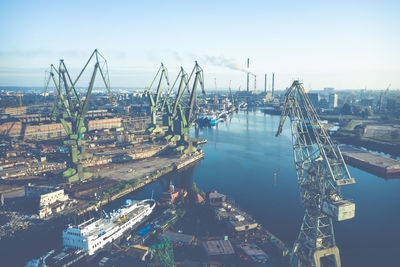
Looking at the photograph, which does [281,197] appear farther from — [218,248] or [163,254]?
[163,254]

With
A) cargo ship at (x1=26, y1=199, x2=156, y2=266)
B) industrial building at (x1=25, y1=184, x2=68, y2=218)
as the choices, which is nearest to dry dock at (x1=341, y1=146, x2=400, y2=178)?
cargo ship at (x1=26, y1=199, x2=156, y2=266)

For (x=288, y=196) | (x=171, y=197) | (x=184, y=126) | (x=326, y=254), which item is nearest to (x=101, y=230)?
(x=171, y=197)

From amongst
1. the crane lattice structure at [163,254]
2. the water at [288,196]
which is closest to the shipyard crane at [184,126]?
the water at [288,196]

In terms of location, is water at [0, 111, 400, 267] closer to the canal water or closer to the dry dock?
the canal water

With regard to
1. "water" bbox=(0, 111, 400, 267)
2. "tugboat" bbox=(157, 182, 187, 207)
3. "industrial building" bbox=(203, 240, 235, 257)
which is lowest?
"water" bbox=(0, 111, 400, 267)

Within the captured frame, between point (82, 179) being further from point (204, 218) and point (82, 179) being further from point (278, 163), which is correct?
point (278, 163)

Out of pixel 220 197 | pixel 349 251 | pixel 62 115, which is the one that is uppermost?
pixel 62 115

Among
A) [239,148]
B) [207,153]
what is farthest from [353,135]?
[207,153]
